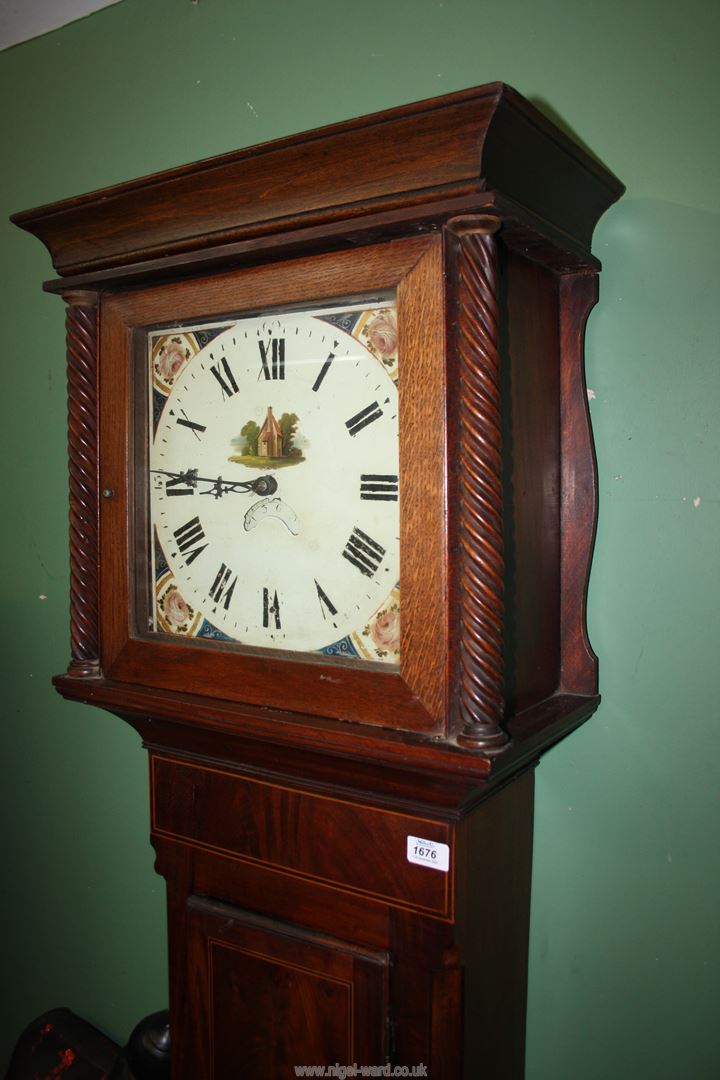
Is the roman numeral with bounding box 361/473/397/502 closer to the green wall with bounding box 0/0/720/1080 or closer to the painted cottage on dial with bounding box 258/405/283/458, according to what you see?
the painted cottage on dial with bounding box 258/405/283/458

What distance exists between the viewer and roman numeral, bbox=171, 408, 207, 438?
110 cm

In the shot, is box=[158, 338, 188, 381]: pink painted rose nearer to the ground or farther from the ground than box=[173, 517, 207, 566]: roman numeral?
farther from the ground

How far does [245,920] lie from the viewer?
1.14 metres

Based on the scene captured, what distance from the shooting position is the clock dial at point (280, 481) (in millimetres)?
948

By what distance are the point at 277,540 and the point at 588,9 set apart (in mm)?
837

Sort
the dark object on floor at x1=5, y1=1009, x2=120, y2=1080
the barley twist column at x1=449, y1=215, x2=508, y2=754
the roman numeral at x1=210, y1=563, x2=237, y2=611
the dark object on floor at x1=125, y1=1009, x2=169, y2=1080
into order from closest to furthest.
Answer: the barley twist column at x1=449, y1=215, x2=508, y2=754
the roman numeral at x1=210, y1=563, x2=237, y2=611
the dark object on floor at x1=125, y1=1009, x2=169, y2=1080
the dark object on floor at x1=5, y1=1009, x2=120, y2=1080

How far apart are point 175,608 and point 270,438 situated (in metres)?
0.29

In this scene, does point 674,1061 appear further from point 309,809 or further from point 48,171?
point 48,171

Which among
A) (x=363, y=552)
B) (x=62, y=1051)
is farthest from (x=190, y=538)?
(x=62, y=1051)

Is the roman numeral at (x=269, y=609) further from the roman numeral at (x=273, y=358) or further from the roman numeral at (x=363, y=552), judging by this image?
the roman numeral at (x=273, y=358)

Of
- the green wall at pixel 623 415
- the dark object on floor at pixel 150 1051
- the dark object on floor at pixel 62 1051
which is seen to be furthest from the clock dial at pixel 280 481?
the dark object on floor at pixel 62 1051

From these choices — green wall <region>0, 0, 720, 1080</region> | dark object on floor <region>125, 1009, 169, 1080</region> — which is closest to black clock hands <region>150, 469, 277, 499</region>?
green wall <region>0, 0, 720, 1080</region>

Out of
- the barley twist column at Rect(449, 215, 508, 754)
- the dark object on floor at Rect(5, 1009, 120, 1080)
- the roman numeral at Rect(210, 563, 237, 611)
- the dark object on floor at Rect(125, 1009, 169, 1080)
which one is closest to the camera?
the barley twist column at Rect(449, 215, 508, 754)

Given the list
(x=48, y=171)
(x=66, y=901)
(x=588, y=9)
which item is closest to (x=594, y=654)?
(x=588, y=9)
